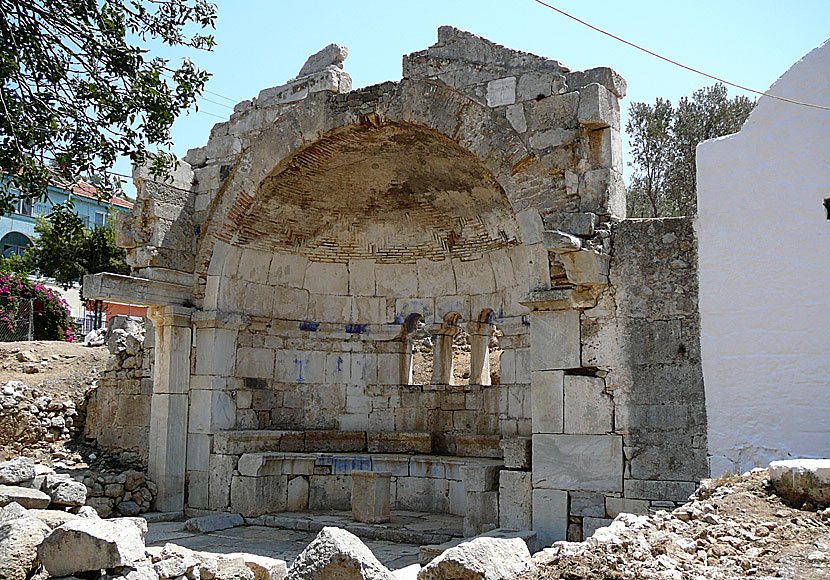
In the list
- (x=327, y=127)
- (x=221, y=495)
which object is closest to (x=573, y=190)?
(x=327, y=127)

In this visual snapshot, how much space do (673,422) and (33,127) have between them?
19.0ft

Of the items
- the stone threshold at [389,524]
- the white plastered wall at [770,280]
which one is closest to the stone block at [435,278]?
the stone threshold at [389,524]

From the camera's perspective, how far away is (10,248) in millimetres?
28078

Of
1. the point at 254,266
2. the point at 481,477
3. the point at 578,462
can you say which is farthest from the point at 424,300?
the point at 578,462

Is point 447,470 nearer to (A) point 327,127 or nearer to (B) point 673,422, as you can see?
(B) point 673,422

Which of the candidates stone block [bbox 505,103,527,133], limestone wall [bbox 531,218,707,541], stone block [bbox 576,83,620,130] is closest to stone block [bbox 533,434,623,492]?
limestone wall [bbox 531,218,707,541]

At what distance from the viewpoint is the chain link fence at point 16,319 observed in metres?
A: 16.5

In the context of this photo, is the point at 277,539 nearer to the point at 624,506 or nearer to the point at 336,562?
the point at 624,506

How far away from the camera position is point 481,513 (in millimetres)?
7781

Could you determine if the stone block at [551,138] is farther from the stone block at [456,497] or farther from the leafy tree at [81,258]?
the leafy tree at [81,258]

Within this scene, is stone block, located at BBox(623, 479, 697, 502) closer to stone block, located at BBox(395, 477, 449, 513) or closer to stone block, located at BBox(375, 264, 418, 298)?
stone block, located at BBox(395, 477, 449, 513)

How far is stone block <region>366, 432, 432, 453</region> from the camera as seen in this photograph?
10195 mm

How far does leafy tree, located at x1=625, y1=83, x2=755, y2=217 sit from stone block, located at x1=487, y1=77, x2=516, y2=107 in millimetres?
10023

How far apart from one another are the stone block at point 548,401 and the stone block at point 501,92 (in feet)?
9.14
